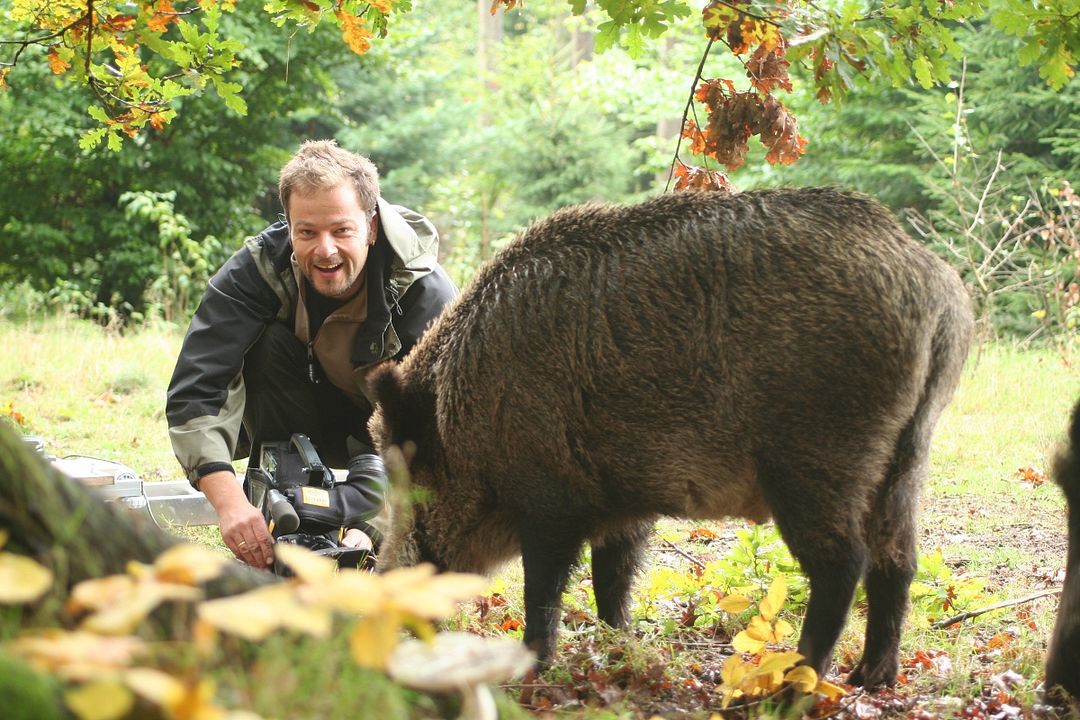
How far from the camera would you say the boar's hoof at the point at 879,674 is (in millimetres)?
3635

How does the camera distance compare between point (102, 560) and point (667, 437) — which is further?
point (667, 437)

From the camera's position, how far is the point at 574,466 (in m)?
3.76

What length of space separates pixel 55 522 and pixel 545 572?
91.7 inches

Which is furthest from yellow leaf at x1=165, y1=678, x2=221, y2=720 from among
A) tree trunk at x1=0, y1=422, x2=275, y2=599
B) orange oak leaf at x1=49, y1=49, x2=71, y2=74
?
orange oak leaf at x1=49, y1=49, x2=71, y2=74

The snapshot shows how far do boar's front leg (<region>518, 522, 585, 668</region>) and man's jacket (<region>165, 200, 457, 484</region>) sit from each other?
4.54 feet

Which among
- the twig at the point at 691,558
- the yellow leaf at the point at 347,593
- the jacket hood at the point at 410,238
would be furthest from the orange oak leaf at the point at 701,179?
the yellow leaf at the point at 347,593

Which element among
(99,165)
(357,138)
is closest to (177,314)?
(99,165)

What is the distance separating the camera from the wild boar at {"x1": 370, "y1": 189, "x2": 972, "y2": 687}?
3424 millimetres

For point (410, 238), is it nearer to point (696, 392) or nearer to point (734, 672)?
point (696, 392)

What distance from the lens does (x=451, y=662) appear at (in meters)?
1.55

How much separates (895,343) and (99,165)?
12341mm

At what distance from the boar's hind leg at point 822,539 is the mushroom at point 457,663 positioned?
6.32ft

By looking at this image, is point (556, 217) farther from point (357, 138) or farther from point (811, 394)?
point (357, 138)

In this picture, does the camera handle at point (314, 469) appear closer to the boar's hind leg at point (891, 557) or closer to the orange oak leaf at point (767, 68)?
the boar's hind leg at point (891, 557)
